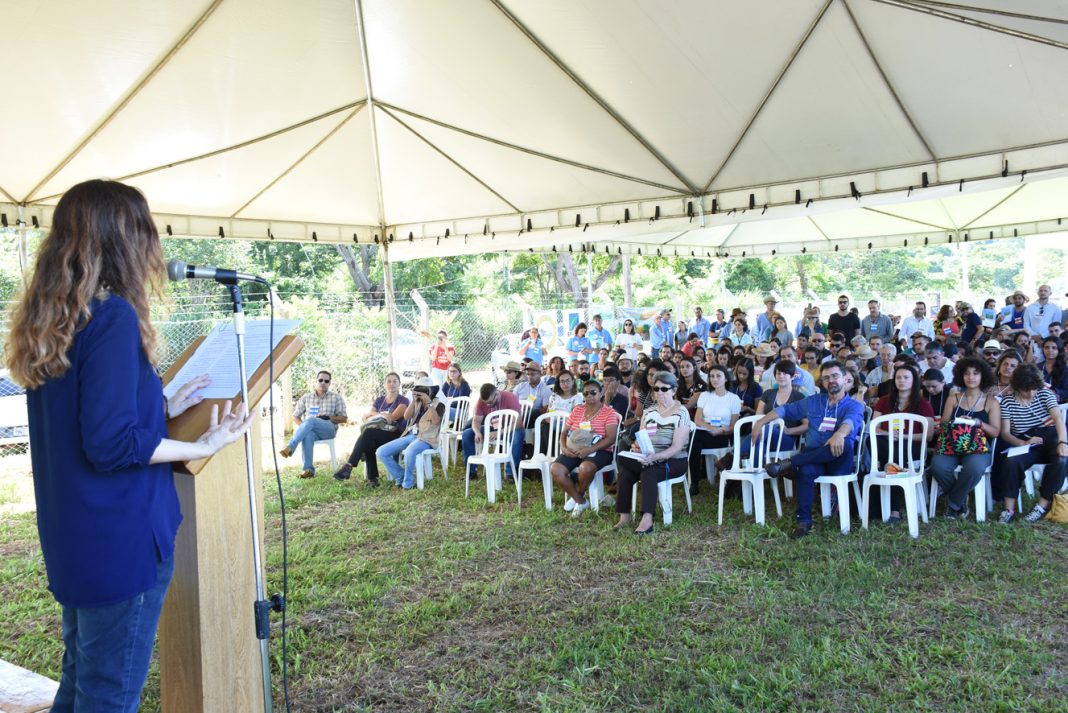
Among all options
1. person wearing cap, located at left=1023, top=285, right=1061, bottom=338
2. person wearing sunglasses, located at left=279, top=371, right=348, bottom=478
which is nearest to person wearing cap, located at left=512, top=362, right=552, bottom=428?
person wearing sunglasses, located at left=279, top=371, right=348, bottom=478

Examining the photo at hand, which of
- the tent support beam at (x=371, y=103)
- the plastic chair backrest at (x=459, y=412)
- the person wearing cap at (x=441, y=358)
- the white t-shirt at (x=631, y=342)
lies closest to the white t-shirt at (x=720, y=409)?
the plastic chair backrest at (x=459, y=412)

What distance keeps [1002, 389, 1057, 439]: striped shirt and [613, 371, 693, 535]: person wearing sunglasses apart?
225 cm

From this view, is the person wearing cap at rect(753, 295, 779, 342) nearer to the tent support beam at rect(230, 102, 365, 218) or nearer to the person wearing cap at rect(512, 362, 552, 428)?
the person wearing cap at rect(512, 362, 552, 428)

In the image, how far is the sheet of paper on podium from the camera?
213 cm

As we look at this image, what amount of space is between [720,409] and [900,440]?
5.10 ft

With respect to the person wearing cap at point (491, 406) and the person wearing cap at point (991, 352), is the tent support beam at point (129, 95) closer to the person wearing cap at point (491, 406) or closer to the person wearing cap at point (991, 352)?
the person wearing cap at point (491, 406)

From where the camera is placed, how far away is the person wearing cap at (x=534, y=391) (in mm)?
7895

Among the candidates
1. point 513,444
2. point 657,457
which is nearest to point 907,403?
point 657,457

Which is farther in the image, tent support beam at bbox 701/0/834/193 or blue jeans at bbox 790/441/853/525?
blue jeans at bbox 790/441/853/525

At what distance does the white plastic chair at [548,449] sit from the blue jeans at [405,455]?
121cm

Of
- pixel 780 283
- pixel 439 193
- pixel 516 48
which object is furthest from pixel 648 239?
pixel 780 283

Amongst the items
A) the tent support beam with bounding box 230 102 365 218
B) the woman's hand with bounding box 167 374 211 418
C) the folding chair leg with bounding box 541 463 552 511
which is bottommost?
the folding chair leg with bounding box 541 463 552 511

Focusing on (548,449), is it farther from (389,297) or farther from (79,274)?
(79,274)

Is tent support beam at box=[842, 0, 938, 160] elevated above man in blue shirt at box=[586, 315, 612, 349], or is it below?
above
